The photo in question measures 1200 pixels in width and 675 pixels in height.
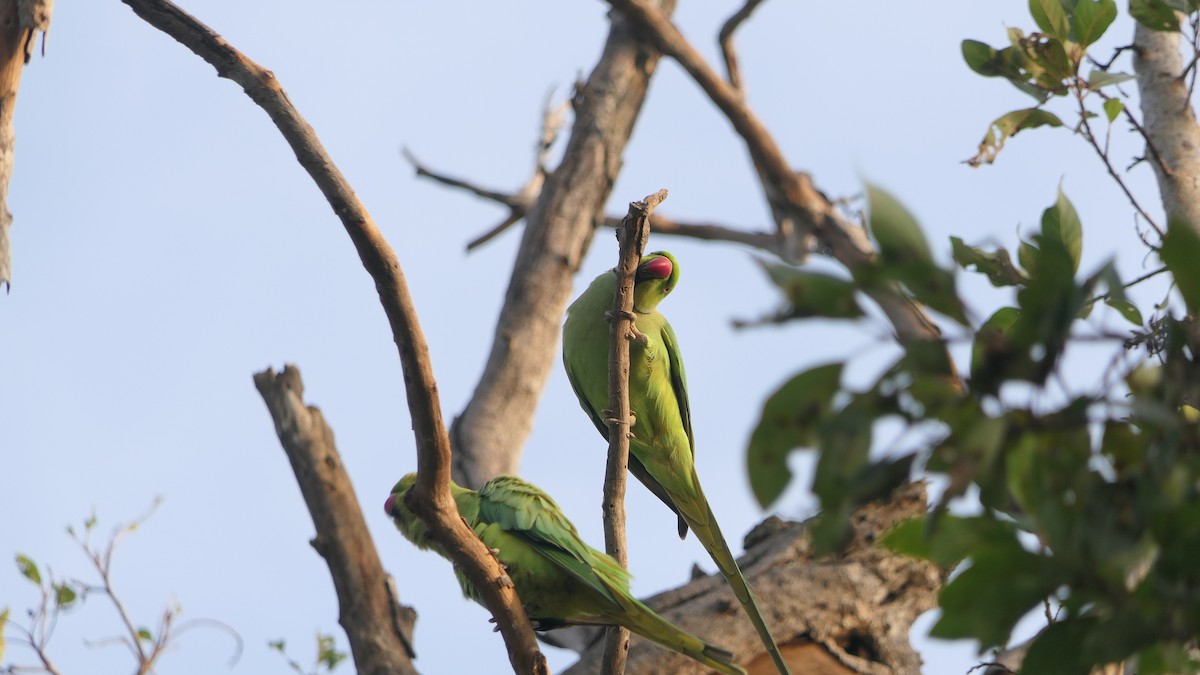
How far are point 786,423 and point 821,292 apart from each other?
17 centimetres

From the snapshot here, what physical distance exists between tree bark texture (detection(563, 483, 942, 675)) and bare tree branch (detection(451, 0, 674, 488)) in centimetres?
183

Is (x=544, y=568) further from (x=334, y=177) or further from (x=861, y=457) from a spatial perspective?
(x=861, y=457)

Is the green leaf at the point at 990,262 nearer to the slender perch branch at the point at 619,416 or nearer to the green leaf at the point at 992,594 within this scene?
the slender perch branch at the point at 619,416

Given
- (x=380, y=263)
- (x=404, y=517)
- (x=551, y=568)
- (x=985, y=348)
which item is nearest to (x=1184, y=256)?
(x=985, y=348)

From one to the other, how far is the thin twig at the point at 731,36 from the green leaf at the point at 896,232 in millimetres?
7029

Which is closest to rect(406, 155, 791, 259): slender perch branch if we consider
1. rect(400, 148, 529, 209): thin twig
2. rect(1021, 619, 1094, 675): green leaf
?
rect(400, 148, 529, 209): thin twig

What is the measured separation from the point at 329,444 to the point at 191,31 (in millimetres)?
3383

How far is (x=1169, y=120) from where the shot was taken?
3.93m

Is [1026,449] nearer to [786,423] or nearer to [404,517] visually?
[786,423]

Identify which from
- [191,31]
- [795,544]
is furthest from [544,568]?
[191,31]

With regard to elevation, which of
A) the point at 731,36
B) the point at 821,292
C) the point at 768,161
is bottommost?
the point at 821,292

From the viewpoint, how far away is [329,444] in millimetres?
6043

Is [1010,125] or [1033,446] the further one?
[1010,125]

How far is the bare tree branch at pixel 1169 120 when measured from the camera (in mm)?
3566
